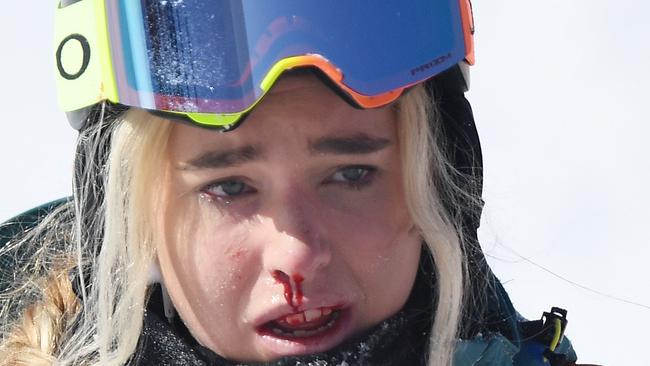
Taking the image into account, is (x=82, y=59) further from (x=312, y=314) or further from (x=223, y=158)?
(x=312, y=314)

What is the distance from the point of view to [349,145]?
2.28 m

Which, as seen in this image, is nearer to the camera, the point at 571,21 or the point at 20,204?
the point at 20,204

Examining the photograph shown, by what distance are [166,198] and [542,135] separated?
2.22m

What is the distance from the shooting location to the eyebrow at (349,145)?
2.23 metres

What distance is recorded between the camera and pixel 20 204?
4008 millimetres

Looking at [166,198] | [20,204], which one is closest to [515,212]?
[20,204]

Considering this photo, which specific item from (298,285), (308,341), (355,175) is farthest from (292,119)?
(308,341)

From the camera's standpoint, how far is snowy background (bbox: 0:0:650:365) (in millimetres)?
3816

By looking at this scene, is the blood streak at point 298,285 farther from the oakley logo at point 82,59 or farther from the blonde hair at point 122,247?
the oakley logo at point 82,59

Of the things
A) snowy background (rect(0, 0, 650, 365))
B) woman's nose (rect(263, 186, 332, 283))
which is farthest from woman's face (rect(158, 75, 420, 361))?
snowy background (rect(0, 0, 650, 365))

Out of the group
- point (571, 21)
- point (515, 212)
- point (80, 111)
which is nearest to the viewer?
point (80, 111)

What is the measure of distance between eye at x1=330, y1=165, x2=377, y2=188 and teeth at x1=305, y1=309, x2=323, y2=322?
0.79ft

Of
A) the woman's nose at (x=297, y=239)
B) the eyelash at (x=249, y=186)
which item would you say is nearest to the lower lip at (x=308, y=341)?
the woman's nose at (x=297, y=239)

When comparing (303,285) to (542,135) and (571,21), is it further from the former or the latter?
(571,21)
